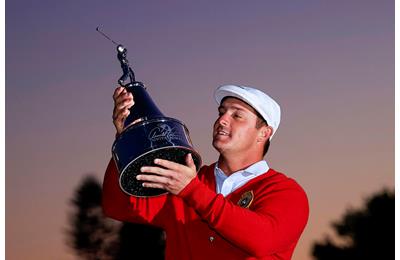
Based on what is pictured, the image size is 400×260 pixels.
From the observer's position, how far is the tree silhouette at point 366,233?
28.6 meters

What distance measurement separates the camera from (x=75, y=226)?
28.7 metres

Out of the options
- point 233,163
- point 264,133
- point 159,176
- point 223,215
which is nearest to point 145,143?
point 159,176

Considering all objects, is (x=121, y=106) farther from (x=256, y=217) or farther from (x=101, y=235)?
(x=101, y=235)

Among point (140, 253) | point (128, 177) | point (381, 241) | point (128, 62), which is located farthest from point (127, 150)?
point (381, 241)

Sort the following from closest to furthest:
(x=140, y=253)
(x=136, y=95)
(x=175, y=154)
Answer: (x=175, y=154), (x=136, y=95), (x=140, y=253)

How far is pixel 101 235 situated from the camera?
91.5ft

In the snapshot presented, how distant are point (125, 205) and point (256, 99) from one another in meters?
1.06

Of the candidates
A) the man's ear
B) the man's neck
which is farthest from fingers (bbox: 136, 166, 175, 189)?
the man's ear

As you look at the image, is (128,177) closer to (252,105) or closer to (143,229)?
(252,105)

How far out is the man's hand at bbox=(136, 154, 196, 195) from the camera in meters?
3.53

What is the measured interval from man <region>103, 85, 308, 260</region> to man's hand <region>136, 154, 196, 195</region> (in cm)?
24

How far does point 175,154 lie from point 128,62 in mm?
900

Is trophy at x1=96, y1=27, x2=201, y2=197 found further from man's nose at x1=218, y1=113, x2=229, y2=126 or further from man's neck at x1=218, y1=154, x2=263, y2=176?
man's neck at x1=218, y1=154, x2=263, y2=176

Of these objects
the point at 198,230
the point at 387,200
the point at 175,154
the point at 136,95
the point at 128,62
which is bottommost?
the point at 198,230
